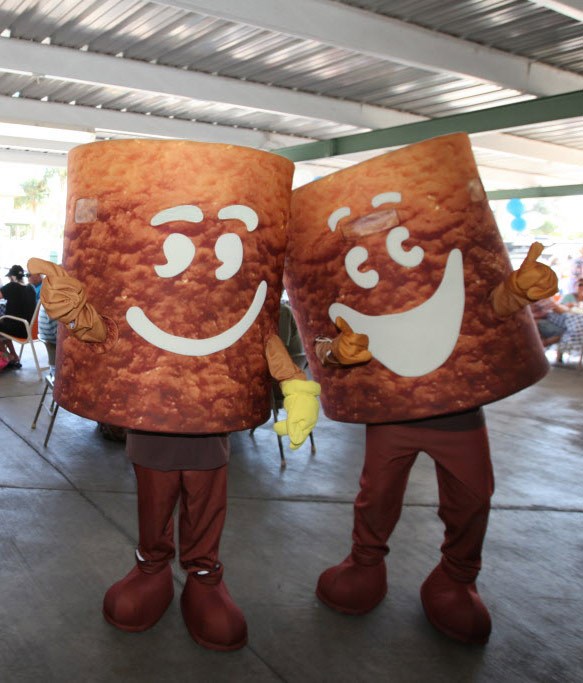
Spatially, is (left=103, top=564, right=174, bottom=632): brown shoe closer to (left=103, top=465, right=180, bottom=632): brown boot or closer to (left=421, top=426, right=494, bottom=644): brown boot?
(left=103, top=465, right=180, bottom=632): brown boot

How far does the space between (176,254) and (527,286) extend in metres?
0.87

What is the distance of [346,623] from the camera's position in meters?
2.05

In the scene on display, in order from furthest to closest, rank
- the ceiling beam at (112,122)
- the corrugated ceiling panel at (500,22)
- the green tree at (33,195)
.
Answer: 1. the green tree at (33,195)
2. the ceiling beam at (112,122)
3. the corrugated ceiling panel at (500,22)

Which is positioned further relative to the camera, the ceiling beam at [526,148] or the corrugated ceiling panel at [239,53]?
the ceiling beam at [526,148]

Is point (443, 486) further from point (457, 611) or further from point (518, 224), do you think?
point (518, 224)

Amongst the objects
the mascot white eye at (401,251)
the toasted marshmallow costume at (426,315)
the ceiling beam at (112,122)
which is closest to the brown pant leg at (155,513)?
the toasted marshmallow costume at (426,315)

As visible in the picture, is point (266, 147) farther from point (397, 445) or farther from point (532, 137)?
point (397, 445)

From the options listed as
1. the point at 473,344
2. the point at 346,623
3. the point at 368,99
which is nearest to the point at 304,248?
the point at 473,344

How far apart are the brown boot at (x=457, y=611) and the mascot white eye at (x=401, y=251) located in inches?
35.6

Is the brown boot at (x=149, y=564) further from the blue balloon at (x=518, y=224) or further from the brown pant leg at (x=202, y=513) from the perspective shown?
the blue balloon at (x=518, y=224)

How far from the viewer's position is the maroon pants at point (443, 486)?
6.32 feet

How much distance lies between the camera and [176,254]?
1701 mm

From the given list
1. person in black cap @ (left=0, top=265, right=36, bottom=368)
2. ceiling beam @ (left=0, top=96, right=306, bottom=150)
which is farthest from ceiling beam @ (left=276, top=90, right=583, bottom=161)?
person in black cap @ (left=0, top=265, right=36, bottom=368)

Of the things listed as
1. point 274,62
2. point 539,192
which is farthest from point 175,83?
point 539,192
